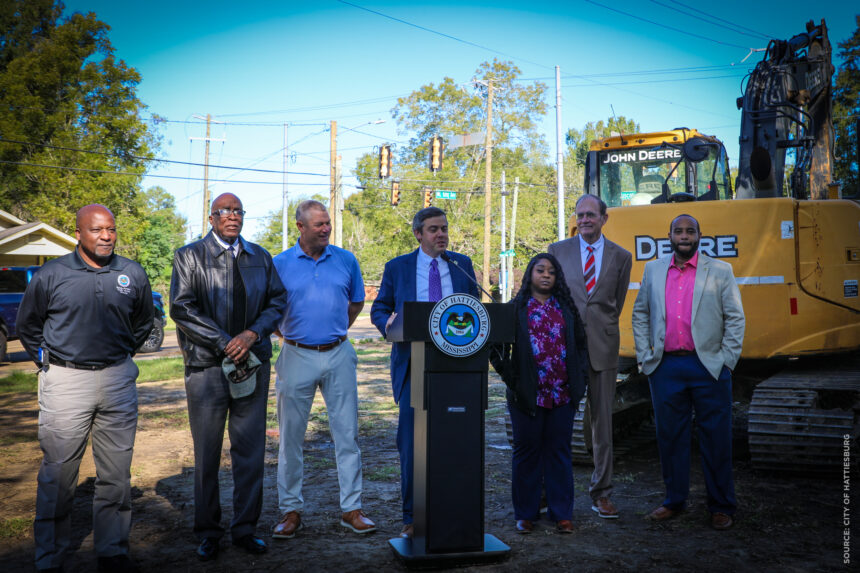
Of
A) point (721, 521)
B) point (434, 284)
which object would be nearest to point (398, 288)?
point (434, 284)

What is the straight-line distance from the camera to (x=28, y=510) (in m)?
5.21

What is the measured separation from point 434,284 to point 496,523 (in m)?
1.67

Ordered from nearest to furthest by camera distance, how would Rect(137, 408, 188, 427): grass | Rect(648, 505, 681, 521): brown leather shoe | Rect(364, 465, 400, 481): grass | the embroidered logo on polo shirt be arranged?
1. the embroidered logo on polo shirt
2. Rect(648, 505, 681, 521): brown leather shoe
3. Rect(364, 465, 400, 481): grass
4. Rect(137, 408, 188, 427): grass

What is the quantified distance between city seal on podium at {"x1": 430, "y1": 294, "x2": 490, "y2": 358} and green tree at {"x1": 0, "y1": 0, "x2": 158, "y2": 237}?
77.3ft

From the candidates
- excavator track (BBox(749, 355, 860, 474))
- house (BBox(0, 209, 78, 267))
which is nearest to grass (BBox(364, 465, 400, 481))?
excavator track (BBox(749, 355, 860, 474))

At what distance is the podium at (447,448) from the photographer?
13.3 feet

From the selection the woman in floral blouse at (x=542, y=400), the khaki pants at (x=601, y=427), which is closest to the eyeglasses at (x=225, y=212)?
the woman in floral blouse at (x=542, y=400)

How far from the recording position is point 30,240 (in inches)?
798

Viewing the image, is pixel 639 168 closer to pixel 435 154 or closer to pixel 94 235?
pixel 94 235

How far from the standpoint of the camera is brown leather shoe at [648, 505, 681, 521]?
4.94m

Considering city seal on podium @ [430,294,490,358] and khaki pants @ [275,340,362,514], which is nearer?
city seal on podium @ [430,294,490,358]

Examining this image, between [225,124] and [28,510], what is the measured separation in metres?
40.1

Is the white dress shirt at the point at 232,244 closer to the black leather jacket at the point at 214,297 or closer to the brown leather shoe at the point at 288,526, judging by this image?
the black leather jacket at the point at 214,297

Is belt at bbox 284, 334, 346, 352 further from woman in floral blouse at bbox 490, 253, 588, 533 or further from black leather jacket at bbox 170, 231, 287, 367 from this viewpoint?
woman in floral blouse at bbox 490, 253, 588, 533
